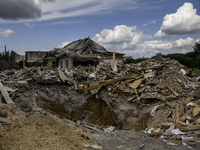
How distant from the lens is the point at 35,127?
5.37m

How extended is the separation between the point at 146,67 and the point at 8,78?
10621 mm

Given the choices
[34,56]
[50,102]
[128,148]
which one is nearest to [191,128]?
[128,148]

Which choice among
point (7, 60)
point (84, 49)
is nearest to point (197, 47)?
point (84, 49)

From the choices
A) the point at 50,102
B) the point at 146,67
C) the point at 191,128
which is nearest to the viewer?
the point at 191,128

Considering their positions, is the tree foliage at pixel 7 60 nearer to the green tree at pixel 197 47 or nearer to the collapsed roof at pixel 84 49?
the collapsed roof at pixel 84 49

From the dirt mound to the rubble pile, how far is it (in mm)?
4044

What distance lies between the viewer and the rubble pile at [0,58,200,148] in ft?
29.8

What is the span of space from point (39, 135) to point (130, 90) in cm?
754

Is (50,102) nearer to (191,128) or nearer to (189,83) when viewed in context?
(191,128)

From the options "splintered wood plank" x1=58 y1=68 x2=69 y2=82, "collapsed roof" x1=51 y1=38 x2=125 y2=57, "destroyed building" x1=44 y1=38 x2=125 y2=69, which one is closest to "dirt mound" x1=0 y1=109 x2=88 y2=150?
"splintered wood plank" x1=58 y1=68 x2=69 y2=82

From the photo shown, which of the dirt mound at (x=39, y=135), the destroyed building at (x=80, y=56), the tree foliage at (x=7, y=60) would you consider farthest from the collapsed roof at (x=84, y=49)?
the dirt mound at (x=39, y=135)

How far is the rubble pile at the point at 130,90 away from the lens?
9094 millimetres

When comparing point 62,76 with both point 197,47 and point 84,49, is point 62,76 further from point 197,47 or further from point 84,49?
point 197,47

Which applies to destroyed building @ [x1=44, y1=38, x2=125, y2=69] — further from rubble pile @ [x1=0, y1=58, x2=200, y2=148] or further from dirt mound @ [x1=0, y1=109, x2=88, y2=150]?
dirt mound @ [x1=0, y1=109, x2=88, y2=150]
